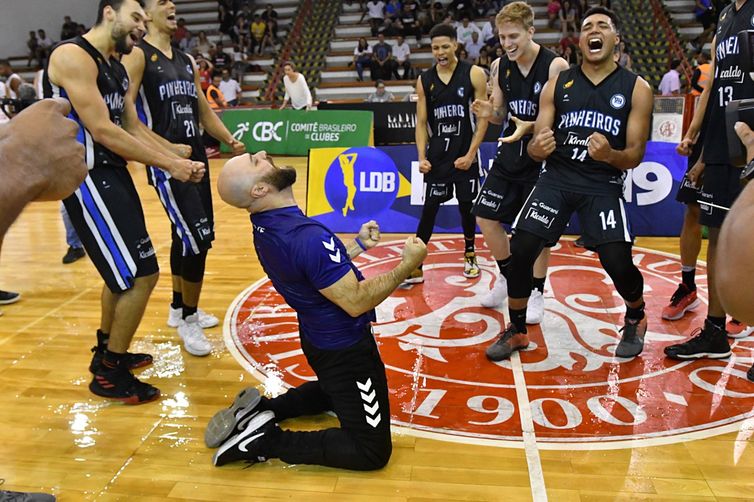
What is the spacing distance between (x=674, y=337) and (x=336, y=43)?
1670 cm

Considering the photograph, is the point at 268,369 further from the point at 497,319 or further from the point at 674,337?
the point at 674,337

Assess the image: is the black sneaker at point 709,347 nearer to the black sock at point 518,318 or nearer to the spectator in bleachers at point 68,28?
the black sock at point 518,318

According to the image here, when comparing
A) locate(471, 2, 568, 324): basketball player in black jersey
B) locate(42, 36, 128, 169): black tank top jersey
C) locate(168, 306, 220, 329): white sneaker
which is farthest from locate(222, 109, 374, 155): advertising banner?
locate(42, 36, 128, 169): black tank top jersey

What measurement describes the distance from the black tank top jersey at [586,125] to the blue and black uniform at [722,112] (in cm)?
61

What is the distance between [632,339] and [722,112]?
1466 mm

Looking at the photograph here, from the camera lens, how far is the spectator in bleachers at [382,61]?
54.4ft

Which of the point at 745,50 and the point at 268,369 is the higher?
the point at 745,50

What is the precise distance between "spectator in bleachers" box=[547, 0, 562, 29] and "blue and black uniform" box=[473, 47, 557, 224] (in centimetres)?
1430

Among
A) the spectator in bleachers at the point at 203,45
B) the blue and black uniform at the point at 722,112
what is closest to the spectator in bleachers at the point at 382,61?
the spectator in bleachers at the point at 203,45

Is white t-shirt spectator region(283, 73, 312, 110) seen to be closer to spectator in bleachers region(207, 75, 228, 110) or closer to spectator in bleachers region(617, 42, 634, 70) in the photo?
spectator in bleachers region(207, 75, 228, 110)

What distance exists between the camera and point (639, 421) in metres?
3.16

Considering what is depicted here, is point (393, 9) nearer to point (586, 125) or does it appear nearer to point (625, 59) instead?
point (625, 59)

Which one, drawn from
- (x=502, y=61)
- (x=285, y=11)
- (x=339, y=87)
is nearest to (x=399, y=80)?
(x=339, y=87)

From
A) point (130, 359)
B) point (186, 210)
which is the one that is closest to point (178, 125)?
point (186, 210)
